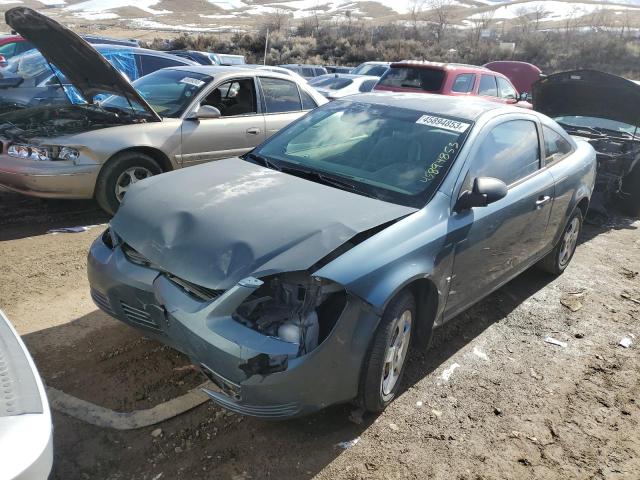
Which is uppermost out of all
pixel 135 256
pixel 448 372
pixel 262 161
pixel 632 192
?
pixel 262 161

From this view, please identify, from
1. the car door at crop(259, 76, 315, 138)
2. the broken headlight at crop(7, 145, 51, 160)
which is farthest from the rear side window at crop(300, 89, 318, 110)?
the broken headlight at crop(7, 145, 51, 160)

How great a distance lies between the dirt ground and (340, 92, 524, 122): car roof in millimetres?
1591

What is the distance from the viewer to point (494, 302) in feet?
15.2

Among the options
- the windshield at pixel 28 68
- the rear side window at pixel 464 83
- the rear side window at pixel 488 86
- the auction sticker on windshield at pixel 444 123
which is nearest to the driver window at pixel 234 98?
the auction sticker on windshield at pixel 444 123

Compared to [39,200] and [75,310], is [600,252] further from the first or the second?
[39,200]

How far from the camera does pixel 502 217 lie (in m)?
3.64

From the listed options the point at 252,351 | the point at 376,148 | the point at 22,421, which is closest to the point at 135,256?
the point at 252,351

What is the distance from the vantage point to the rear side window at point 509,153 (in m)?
3.57

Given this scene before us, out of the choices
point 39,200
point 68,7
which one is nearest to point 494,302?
point 39,200

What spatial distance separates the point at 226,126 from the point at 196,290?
12.8ft

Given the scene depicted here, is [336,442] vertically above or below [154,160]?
below

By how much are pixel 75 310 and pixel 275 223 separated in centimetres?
191

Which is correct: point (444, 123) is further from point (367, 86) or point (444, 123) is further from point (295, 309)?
point (367, 86)

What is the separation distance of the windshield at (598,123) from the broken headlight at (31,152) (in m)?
6.92
